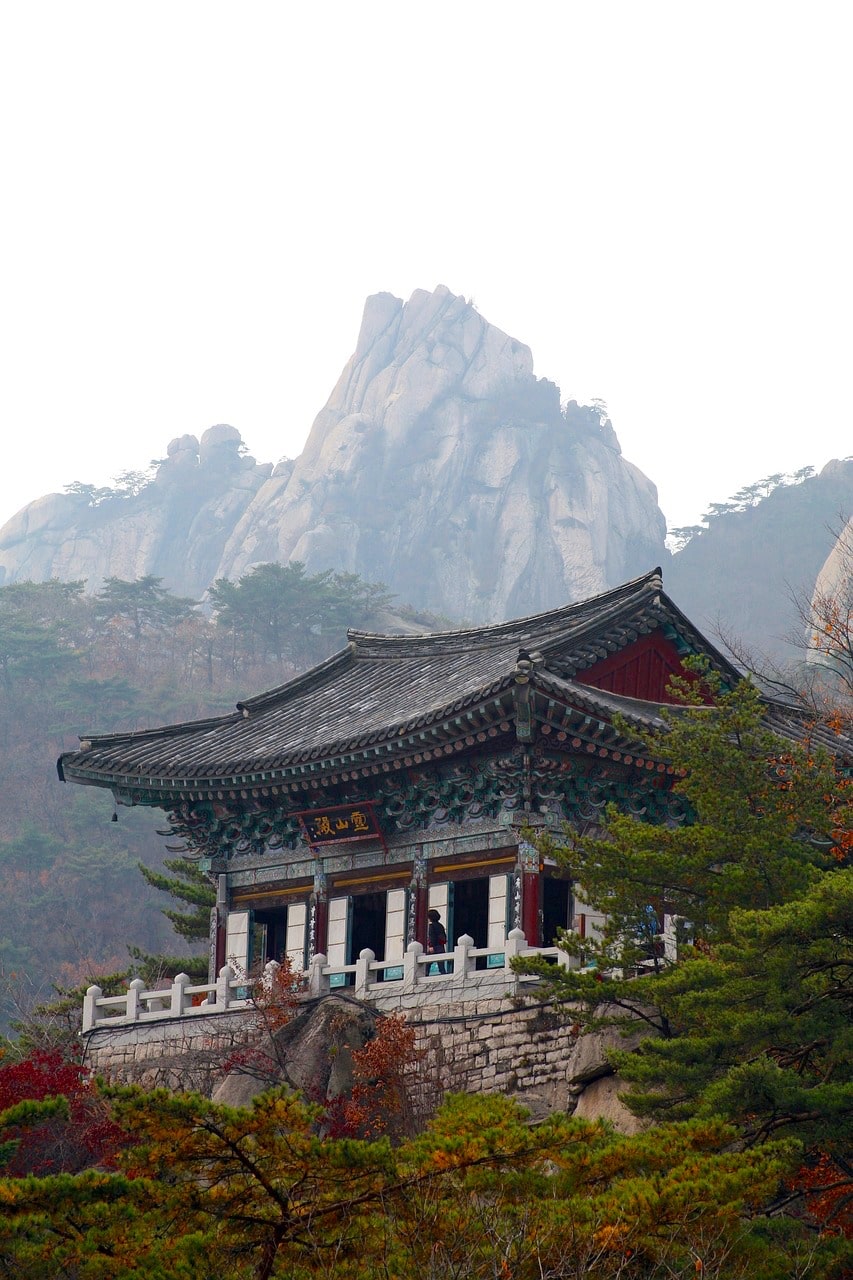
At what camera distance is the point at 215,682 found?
85000 mm

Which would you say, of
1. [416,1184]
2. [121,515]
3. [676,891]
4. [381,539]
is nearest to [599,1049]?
[676,891]

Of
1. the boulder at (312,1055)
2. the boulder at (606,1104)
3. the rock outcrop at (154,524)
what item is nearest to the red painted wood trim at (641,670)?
the boulder at (312,1055)

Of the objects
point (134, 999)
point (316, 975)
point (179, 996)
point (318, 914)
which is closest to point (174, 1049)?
point (179, 996)

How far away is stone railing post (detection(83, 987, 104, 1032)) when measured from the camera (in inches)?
934

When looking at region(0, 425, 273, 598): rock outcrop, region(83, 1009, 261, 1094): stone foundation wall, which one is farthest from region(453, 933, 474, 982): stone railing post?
region(0, 425, 273, 598): rock outcrop

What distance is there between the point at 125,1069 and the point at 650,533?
103599 mm

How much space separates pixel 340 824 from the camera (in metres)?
23.7

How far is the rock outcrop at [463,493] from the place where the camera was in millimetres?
117188

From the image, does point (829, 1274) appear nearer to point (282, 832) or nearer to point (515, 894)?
point (515, 894)

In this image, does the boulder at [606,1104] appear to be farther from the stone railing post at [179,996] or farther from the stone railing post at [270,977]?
the stone railing post at [179,996]

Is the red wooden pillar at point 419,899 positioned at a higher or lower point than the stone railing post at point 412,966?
higher

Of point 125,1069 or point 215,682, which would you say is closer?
point 125,1069

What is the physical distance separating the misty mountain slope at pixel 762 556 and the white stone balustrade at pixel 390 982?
293ft

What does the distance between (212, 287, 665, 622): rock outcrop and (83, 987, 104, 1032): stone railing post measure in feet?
299
